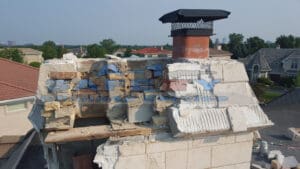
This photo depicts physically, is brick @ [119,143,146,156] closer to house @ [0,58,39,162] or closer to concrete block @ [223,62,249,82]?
concrete block @ [223,62,249,82]

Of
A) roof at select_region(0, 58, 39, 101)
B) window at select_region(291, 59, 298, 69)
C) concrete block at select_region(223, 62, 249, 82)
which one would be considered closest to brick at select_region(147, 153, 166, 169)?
concrete block at select_region(223, 62, 249, 82)

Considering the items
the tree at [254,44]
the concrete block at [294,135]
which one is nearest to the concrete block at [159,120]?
the concrete block at [294,135]

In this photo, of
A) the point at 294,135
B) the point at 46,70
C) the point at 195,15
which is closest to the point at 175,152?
the point at 46,70

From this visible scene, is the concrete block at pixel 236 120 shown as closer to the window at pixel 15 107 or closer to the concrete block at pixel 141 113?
the concrete block at pixel 141 113

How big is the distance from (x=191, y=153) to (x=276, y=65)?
138ft

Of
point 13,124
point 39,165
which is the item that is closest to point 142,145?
point 39,165

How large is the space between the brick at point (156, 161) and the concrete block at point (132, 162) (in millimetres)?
64

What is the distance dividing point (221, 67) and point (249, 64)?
131 ft

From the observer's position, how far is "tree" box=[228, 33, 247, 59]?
59.8 m

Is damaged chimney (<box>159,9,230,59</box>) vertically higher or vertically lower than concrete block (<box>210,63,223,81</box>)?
higher

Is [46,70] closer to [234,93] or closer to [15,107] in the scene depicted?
[234,93]

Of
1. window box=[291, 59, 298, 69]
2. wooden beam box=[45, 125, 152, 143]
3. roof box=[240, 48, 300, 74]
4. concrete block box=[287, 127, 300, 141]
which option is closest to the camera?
wooden beam box=[45, 125, 152, 143]

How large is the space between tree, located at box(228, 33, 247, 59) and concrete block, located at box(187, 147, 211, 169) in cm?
5837

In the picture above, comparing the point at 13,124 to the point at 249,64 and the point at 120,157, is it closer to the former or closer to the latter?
the point at 120,157
